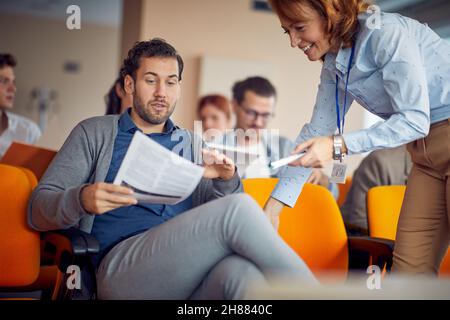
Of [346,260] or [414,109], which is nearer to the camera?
[414,109]

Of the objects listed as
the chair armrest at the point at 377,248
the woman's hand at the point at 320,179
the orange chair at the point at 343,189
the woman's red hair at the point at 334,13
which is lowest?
the orange chair at the point at 343,189

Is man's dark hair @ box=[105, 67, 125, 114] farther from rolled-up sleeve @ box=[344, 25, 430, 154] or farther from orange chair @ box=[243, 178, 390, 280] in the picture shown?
rolled-up sleeve @ box=[344, 25, 430, 154]

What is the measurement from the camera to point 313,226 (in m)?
2.22

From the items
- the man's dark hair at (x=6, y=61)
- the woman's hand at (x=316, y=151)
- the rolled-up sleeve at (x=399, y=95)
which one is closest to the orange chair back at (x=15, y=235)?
the woman's hand at (x=316, y=151)

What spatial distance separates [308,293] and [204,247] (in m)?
0.28

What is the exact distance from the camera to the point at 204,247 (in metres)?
1.52

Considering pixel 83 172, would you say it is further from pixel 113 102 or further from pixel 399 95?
pixel 399 95

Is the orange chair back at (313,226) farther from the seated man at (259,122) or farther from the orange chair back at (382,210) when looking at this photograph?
the seated man at (259,122)

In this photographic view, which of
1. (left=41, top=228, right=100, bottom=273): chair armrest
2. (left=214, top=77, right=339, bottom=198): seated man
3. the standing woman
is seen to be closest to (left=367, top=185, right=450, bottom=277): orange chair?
the standing woman

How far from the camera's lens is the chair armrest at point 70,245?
1664mm

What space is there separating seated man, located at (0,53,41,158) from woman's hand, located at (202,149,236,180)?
4.07ft

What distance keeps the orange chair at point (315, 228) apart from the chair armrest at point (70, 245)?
64cm

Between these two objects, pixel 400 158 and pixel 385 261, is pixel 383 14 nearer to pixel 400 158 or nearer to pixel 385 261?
pixel 385 261
